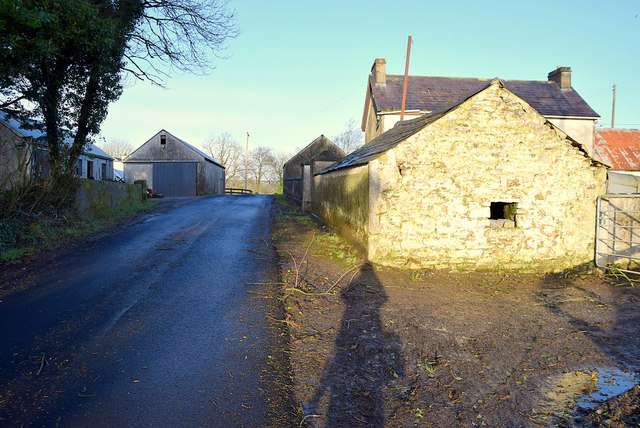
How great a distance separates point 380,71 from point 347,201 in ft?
62.7

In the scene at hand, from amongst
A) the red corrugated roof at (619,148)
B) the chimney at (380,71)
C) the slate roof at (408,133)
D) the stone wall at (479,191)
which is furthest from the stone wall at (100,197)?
the red corrugated roof at (619,148)

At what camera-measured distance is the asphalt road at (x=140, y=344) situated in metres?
3.09

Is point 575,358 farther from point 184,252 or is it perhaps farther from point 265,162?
point 265,162

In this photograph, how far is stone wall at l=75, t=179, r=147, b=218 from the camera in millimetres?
12363

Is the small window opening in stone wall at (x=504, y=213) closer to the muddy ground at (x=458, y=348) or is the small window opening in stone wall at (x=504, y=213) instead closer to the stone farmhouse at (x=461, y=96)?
the muddy ground at (x=458, y=348)

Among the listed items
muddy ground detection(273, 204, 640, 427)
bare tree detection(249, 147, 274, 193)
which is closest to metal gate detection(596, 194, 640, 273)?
muddy ground detection(273, 204, 640, 427)

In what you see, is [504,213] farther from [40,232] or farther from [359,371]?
[40,232]

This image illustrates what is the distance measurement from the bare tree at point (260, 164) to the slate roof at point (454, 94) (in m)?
41.2

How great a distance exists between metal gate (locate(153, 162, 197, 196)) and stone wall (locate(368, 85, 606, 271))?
108 feet

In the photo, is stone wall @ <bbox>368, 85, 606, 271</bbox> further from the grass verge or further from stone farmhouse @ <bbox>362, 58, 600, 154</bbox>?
stone farmhouse @ <bbox>362, 58, 600, 154</bbox>

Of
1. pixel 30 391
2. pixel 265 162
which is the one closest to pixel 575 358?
pixel 30 391

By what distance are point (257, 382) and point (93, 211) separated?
1247 cm

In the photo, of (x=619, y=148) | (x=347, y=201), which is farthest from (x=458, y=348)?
(x=619, y=148)

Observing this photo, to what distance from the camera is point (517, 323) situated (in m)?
5.51
